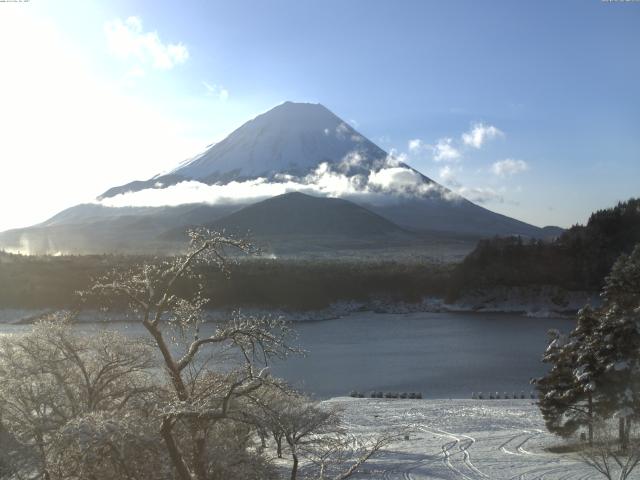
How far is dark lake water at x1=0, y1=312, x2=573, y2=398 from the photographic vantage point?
2578cm

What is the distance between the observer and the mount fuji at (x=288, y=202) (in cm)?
12912

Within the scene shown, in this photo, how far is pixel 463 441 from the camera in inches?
572

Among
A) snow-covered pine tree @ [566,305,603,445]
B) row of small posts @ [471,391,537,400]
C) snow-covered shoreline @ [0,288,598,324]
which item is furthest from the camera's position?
snow-covered shoreline @ [0,288,598,324]

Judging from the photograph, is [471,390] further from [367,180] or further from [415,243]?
[367,180]

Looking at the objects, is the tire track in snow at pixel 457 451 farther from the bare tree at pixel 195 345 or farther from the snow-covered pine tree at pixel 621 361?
the bare tree at pixel 195 345

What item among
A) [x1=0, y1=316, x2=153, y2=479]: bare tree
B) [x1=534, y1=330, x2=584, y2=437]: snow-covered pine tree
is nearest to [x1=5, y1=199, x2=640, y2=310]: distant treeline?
[x1=534, y1=330, x2=584, y2=437]: snow-covered pine tree

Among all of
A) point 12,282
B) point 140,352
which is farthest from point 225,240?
point 12,282

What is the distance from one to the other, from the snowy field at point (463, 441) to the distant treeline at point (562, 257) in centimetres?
4929

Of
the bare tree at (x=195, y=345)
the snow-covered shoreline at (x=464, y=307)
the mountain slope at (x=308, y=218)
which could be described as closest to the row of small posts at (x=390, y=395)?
the bare tree at (x=195, y=345)

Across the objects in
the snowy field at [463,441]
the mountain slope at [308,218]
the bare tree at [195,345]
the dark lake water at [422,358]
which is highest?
the mountain slope at [308,218]

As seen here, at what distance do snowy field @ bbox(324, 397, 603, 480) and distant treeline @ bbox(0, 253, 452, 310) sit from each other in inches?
1708

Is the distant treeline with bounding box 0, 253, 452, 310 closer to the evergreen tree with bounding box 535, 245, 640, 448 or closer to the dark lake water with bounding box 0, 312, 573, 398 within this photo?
the dark lake water with bounding box 0, 312, 573, 398

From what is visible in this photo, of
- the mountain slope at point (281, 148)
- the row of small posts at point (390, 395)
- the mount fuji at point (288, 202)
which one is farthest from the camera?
the mountain slope at point (281, 148)

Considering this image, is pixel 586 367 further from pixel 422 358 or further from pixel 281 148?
pixel 281 148
